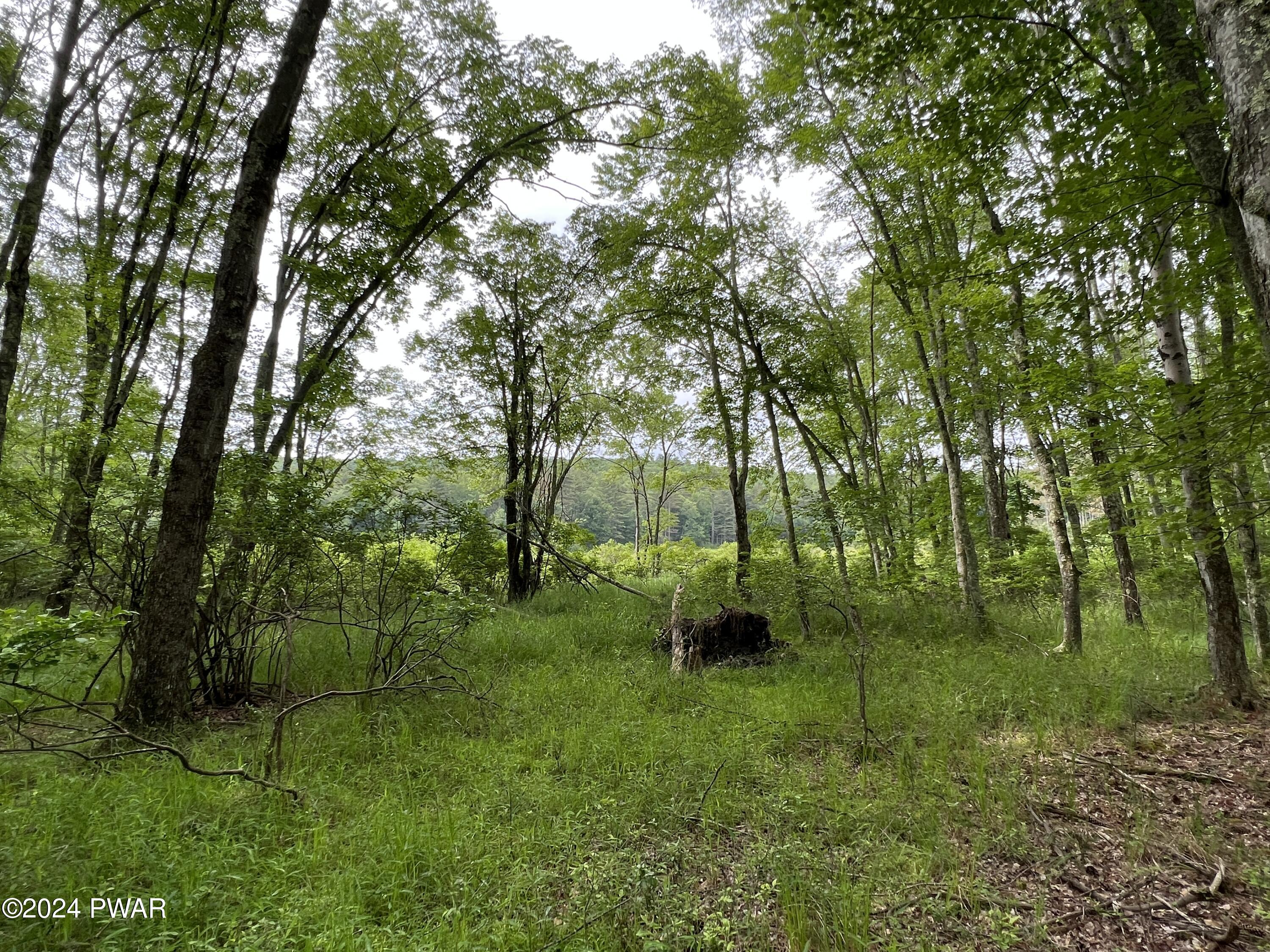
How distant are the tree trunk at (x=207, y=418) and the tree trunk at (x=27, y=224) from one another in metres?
2.57

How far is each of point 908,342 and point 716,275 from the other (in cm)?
661

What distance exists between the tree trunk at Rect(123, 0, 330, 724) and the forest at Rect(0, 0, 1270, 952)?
0.12 feet

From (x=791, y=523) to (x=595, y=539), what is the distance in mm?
4635

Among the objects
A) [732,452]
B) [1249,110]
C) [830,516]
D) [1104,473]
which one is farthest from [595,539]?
[1249,110]

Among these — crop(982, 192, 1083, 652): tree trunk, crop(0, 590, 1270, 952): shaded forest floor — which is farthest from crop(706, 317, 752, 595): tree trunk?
crop(0, 590, 1270, 952): shaded forest floor

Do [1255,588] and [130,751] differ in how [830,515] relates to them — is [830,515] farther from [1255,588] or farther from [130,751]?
[130,751]

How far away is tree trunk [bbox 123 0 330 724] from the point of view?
3908 millimetres

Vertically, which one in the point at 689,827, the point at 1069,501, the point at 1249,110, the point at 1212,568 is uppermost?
the point at 1249,110

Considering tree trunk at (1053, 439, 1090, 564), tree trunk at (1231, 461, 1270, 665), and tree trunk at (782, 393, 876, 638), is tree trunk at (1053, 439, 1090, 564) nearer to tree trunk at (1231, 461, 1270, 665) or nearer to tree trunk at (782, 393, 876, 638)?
tree trunk at (1231, 461, 1270, 665)

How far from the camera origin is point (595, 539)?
11.4 metres

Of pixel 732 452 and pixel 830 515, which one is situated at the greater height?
pixel 732 452

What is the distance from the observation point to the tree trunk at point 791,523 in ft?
24.0

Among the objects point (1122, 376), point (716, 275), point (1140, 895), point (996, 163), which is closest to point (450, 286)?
point (716, 275)

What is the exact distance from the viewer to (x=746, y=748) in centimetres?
398
